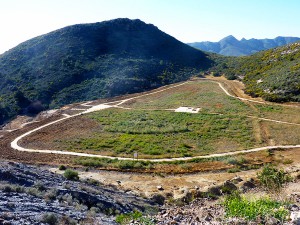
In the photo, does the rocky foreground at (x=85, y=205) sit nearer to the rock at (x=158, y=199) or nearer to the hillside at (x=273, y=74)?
the rock at (x=158, y=199)

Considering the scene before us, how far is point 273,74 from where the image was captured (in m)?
54.6

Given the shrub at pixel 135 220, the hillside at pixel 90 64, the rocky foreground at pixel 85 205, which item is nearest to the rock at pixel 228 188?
the rocky foreground at pixel 85 205

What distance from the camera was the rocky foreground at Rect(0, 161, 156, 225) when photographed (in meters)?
9.80

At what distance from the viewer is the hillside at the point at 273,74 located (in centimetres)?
4522

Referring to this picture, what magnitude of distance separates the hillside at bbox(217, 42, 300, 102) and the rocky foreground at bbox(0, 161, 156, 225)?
34.9m

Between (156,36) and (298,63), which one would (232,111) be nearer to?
(298,63)

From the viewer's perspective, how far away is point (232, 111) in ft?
134

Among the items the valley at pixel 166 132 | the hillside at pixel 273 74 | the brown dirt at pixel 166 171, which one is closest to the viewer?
the brown dirt at pixel 166 171

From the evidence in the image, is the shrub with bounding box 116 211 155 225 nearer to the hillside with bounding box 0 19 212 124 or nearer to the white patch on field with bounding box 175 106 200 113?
the white patch on field with bounding box 175 106 200 113

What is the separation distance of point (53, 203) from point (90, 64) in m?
62.6

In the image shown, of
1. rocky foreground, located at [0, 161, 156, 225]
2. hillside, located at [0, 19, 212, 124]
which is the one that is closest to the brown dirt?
rocky foreground, located at [0, 161, 156, 225]

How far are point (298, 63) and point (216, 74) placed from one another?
21.5m

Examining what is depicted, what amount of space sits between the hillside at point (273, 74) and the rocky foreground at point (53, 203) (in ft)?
Result: 115

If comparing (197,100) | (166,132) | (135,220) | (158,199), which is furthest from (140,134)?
(135,220)
